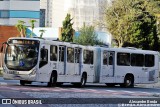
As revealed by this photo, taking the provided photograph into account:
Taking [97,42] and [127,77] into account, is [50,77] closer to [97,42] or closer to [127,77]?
[127,77]

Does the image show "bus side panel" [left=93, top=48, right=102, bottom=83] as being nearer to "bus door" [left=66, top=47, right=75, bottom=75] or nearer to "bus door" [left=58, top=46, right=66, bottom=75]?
"bus door" [left=66, top=47, right=75, bottom=75]

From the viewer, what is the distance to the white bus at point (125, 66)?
34375 millimetres

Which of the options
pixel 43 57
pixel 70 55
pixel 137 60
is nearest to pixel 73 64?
pixel 70 55

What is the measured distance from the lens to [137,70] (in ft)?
120

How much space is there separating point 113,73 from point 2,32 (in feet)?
154

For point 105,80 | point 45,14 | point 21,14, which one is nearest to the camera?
point 105,80

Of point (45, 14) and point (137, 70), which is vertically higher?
point (45, 14)

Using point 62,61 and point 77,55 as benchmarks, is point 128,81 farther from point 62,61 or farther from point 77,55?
point 62,61

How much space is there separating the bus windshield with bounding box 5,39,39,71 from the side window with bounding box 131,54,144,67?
10708mm

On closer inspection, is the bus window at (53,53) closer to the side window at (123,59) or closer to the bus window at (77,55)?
the bus window at (77,55)

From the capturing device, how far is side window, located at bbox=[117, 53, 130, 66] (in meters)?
35.6

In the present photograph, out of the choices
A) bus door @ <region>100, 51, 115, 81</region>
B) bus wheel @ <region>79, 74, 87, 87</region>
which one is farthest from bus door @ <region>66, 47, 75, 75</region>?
bus door @ <region>100, 51, 115, 81</region>

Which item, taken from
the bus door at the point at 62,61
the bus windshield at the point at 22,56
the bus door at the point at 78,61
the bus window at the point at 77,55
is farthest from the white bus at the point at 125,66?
the bus windshield at the point at 22,56

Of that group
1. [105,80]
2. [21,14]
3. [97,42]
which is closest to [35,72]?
[105,80]
